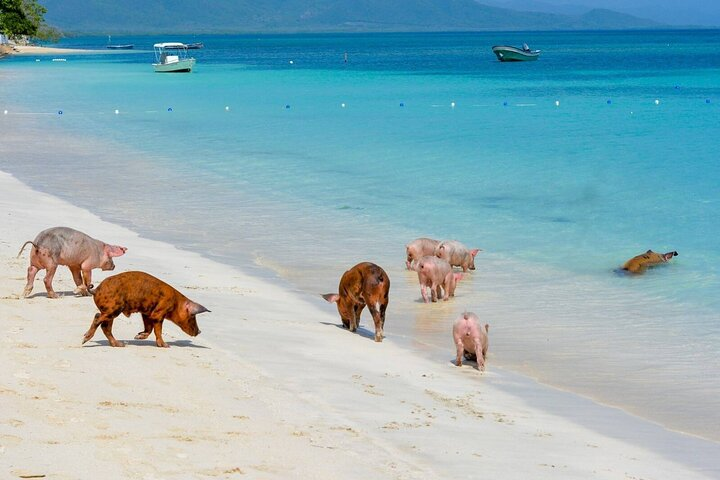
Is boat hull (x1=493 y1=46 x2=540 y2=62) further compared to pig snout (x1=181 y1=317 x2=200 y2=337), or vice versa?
boat hull (x1=493 y1=46 x2=540 y2=62)

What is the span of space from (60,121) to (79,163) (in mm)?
15842

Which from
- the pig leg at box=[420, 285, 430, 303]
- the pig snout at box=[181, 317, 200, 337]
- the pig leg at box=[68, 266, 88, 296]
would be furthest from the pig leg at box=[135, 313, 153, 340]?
the pig leg at box=[420, 285, 430, 303]

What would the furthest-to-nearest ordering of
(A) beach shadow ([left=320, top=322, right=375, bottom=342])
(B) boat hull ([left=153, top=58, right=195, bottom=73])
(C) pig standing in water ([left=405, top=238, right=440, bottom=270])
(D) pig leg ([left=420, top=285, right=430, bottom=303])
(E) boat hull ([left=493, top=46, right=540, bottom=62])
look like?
(E) boat hull ([left=493, top=46, right=540, bottom=62]) → (B) boat hull ([left=153, top=58, right=195, bottom=73]) → (C) pig standing in water ([left=405, top=238, right=440, bottom=270]) → (D) pig leg ([left=420, top=285, right=430, bottom=303]) → (A) beach shadow ([left=320, top=322, right=375, bottom=342])

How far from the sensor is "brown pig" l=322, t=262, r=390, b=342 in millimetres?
12773

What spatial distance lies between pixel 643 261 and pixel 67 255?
9.82 m

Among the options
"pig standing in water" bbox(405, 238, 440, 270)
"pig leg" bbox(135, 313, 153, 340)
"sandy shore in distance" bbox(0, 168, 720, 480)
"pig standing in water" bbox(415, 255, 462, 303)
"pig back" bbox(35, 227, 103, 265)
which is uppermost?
"pig standing in water" bbox(405, 238, 440, 270)

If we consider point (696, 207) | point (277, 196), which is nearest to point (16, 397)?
point (277, 196)

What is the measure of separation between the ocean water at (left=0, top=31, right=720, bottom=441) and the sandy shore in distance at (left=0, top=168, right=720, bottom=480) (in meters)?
1.24

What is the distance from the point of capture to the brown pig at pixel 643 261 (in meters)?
18.0

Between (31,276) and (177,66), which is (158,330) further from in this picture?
(177,66)

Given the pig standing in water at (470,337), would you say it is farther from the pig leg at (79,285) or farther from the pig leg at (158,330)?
the pig leg at (79,285)

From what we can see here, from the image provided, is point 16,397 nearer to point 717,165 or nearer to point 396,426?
point 396,426

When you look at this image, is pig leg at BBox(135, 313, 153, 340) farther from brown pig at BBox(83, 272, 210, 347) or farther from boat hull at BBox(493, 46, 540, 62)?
boat hull at BBox(493, 46, 540, 62)

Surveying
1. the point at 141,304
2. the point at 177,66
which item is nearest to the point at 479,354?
the point at 141,304
